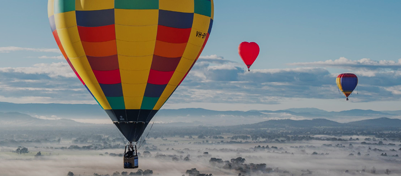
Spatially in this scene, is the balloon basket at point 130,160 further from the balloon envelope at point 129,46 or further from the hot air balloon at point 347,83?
the hot air balloon at point 347,83

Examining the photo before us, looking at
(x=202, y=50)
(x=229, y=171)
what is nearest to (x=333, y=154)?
(x=229, y=171)

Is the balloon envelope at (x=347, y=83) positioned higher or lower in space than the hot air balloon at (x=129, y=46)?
higher

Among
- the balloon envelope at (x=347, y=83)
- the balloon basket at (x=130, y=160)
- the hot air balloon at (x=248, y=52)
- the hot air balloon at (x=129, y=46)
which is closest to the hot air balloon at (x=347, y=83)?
the balloon envelope at (x=347, y=83)

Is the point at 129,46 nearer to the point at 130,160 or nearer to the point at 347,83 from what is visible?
the point at 130,160

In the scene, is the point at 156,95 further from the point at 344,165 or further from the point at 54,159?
the point at 54,159

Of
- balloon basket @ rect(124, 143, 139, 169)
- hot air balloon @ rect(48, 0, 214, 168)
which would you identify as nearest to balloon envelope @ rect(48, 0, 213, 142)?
hot air balloon @ rect(48, 0, 214, 168)

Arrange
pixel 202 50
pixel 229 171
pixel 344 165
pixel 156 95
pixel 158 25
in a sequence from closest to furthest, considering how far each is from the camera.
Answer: pixel 158 25 → pixel 156 95 → pixel 202 50 → pixel 229 171 → pixel 344 165

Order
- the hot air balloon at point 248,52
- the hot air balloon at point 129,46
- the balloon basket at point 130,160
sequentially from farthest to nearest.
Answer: the hot air balloon at point 248,52 < the hot air balloon at point 129,46 < the balloon basket at point 130,160

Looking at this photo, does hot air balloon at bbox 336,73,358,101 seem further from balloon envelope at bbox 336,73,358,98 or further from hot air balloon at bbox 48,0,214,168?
hot air balloon at bbox 48,0,214,168
